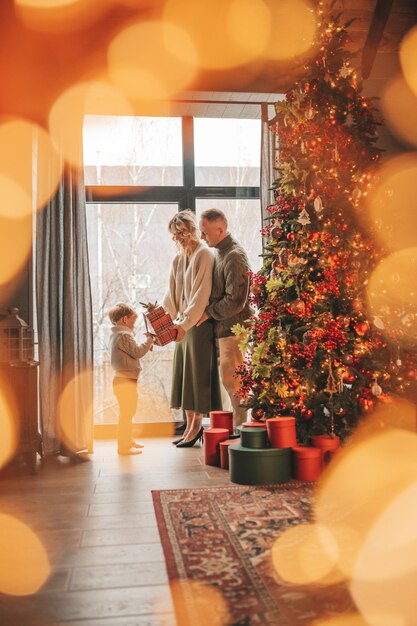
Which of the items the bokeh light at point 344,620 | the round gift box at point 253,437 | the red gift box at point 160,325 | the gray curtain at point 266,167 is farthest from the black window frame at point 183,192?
the bokeh light at point 344,620

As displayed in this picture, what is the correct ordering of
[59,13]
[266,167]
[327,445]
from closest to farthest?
[327,445], [59,13], [266,167]

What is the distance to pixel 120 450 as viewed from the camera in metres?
4.54

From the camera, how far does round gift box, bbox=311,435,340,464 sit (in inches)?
144

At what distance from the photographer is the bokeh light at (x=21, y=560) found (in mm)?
2213

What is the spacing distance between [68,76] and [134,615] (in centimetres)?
407

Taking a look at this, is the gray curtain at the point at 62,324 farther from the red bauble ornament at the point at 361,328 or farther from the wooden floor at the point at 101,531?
the red bauble ornament at the point at 361,328

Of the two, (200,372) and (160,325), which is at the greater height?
(160,325)

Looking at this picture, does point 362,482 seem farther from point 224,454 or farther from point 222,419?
point 222,419

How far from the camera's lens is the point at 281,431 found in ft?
11.7

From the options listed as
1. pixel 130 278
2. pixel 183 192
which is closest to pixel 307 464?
pixel 130 278

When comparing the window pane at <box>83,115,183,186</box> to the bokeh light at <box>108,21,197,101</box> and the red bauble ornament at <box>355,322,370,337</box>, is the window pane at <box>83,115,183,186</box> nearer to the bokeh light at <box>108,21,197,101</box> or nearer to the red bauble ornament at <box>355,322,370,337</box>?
the bokeh light at <box>108,21,197,101</box>

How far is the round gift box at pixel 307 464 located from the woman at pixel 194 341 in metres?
1.12

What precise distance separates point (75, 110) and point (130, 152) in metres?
0.68

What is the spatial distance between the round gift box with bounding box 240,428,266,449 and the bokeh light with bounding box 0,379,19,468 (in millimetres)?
1465
